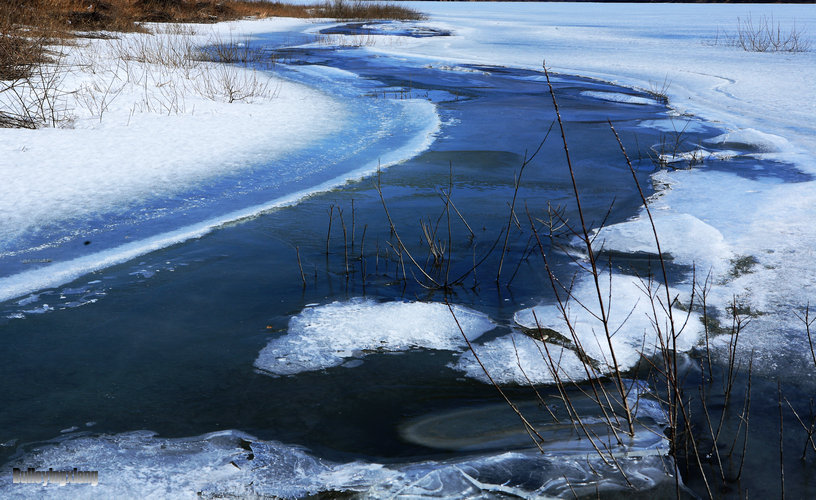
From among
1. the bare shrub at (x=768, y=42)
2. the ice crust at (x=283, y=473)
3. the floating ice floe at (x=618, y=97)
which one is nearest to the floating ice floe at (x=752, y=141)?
the floating ice floe at (x=618, y=97)

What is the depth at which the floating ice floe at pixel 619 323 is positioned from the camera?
3.21 meters

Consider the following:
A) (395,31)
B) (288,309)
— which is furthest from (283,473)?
(395,31)

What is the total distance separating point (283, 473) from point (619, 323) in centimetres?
197

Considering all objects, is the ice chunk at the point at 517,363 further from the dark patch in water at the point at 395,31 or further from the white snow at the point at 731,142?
the dark patch in water at the point at 395,31

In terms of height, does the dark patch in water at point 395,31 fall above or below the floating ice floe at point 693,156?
above

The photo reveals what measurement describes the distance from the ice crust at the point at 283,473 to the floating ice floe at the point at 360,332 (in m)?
0.68

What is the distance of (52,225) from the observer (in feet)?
15.7

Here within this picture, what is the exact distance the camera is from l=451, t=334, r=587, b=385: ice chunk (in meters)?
3.03

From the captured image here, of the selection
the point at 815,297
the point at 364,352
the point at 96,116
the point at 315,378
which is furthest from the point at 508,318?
the point at 96,116

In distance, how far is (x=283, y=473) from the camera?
2354mm

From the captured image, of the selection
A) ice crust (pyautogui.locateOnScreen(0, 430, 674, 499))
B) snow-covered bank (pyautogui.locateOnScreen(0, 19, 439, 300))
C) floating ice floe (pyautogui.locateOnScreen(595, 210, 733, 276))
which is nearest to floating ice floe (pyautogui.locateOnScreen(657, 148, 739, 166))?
floating ice floe (pyautogui.locateOnScreen(595, 210, 733, 276))

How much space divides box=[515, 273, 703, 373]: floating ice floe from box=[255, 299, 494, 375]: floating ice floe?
15.1 inches

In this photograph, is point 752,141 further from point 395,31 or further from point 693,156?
point 395,31

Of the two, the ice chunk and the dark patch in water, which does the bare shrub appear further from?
the ice chunk
